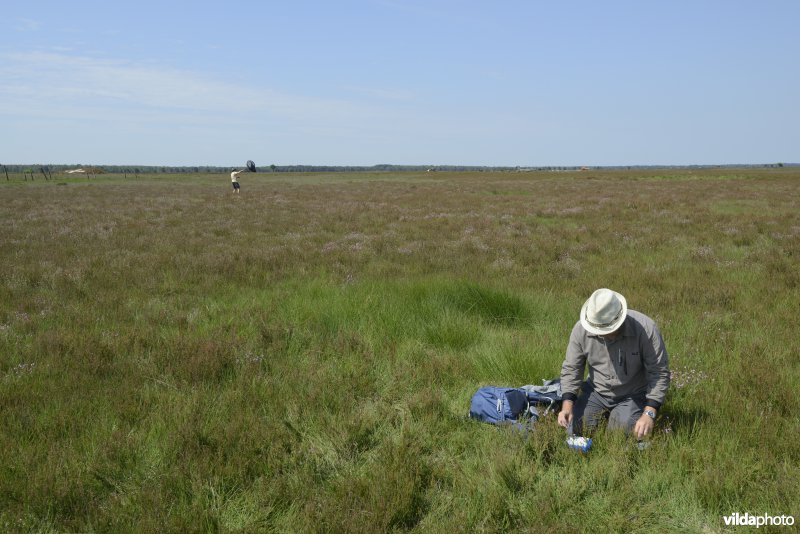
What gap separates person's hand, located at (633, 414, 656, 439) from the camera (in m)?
3.71

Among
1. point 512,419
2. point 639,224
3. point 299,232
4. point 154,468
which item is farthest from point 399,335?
point 639,224

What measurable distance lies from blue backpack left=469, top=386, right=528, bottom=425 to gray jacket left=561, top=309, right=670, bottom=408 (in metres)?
0.40

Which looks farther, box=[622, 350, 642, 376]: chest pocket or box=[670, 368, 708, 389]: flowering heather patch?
box=[670, 368, 708, 389]: flowering heather patch

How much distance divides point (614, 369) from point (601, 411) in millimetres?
394

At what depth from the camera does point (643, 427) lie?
3729mm

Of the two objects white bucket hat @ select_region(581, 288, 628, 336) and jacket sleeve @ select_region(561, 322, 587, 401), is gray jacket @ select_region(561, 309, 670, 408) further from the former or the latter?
white bucket hat @ select_region(581, 288, 628, 336)

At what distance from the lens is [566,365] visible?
166 inches

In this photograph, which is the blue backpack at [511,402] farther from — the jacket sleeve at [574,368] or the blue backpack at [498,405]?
the jacket sleeve at [574,368]

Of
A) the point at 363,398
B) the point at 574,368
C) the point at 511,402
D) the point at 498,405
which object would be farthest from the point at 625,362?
the point at 363,398

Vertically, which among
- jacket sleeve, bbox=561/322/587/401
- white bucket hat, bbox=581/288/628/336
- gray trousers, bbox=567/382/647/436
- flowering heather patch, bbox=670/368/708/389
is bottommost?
Result: gray trousers, bbox=567/382/647/436

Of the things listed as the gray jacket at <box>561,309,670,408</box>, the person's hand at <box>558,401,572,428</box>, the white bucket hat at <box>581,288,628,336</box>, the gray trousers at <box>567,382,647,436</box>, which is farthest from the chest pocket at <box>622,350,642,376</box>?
the person's hand at <box>558,401,572,428</box>

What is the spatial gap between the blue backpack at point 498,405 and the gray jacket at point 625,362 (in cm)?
40

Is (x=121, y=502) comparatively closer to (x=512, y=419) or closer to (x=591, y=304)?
(x=512, y=419)

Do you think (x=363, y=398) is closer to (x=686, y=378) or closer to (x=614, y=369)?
(x=614, y=369)
